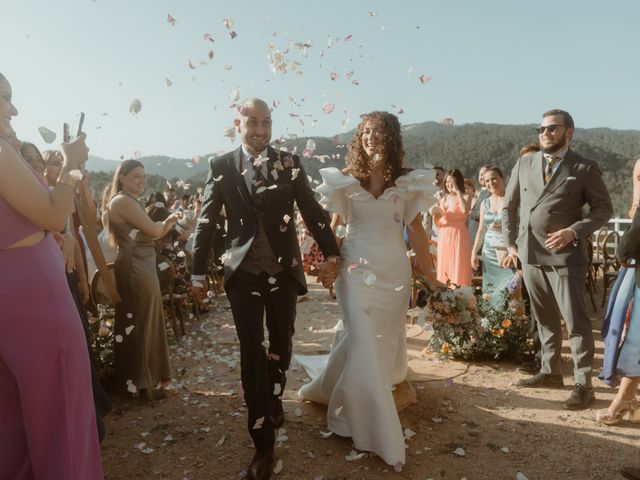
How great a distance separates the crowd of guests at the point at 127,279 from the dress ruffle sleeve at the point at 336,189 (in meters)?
0.13

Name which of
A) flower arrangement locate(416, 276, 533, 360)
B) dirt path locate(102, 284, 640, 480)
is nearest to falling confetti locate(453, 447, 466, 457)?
dirt path locate(102, 284, 640, 480)

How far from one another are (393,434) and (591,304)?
23.3ft

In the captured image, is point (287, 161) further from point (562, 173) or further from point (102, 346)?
point (102, 346)

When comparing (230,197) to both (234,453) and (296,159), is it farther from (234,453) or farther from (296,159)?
(234,453)

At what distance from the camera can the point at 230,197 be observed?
3514 mm

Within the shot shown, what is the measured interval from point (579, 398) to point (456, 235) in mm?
3442

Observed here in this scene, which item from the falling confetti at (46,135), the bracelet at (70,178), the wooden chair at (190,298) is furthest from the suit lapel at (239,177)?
the wooden chair at (190,298)

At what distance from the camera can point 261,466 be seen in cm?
331

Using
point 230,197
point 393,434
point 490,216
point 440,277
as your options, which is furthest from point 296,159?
point 440,277

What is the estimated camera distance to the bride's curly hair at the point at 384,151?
3828 millimetres

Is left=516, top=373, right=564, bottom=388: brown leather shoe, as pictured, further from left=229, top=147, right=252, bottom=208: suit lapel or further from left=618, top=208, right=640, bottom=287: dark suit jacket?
left=229, top=147, right=252, bottom=208: suit lapel

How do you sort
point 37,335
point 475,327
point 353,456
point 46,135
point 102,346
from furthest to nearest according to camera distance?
point 475,327 → point 102,346 → point 353,456 → point 46,135 → point 37,335

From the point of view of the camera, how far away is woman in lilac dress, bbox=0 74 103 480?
226 centimetres

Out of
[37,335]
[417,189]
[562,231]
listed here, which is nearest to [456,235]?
[562,231]
